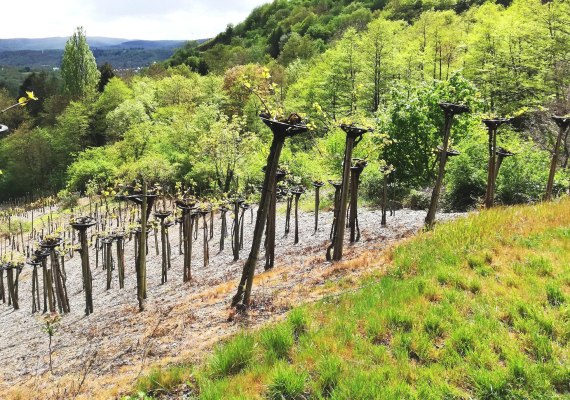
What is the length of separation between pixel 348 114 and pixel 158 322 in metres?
7.82

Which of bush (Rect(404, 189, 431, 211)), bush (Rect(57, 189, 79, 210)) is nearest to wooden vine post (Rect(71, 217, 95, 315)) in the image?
bush (Rect(404, 189, 431, 211))

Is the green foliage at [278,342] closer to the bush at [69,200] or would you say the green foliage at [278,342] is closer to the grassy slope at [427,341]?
the grassy slope at [427,341]

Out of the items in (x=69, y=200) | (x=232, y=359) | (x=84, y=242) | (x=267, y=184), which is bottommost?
(x=69, y=200)

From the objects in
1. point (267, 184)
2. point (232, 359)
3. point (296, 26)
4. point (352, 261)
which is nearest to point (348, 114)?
point (352, 261)

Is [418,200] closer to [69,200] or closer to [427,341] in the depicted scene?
[427,341]

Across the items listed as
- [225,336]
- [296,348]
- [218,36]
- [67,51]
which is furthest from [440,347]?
[218,36]

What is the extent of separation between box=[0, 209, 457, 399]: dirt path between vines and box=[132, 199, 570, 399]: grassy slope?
46.3 inches

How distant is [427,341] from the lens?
5051 millimetres

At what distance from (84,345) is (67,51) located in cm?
8382

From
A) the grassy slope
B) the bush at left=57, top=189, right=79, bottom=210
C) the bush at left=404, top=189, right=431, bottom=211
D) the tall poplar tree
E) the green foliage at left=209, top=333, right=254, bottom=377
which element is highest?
the tall poplar tree

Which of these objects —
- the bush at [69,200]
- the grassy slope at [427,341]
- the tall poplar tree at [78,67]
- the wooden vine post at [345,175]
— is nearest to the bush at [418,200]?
the wooden vine post at [345,175]

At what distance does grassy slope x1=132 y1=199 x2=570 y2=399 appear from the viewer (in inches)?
175

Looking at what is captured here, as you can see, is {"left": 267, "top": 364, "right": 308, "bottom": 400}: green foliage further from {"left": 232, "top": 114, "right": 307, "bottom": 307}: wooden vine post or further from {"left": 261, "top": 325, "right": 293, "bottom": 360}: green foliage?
{"left": 232, "top": 114, "right": 307, "bottom": 307}: wooden vine post

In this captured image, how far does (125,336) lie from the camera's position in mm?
10062
